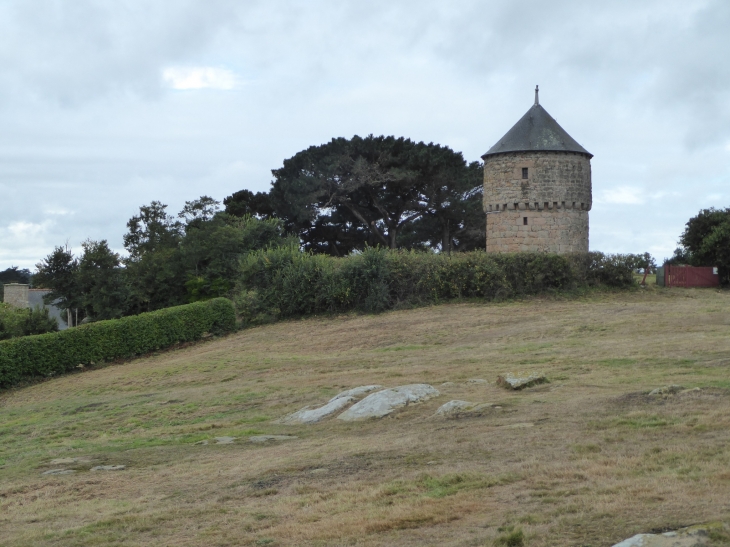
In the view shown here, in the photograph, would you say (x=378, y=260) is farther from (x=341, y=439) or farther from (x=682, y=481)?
(x=682, y=481)

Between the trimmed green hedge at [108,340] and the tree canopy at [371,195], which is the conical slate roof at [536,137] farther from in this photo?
the trimmed green hedge at [108,340]

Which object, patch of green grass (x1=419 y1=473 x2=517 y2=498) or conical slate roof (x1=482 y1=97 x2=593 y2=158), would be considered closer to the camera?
patch of green grass (x1=419 y1=473 x2=517 y2=498)

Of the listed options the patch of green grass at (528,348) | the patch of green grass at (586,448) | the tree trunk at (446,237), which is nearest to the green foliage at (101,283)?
the patch of green grass at (528,348)

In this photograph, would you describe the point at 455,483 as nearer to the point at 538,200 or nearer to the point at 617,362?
the point at 617,362

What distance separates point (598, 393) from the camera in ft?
46.0

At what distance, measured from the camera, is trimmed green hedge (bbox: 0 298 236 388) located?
29.1m

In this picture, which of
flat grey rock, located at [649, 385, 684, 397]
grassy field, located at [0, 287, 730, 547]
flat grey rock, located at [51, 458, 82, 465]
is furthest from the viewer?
flat grey rock, located at [649, 385, 684, 397]

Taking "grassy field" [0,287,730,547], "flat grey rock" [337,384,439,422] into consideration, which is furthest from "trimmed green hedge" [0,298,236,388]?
"flat grey rock" [337,384,439,422]

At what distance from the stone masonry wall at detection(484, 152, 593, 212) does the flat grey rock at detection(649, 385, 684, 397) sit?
28203mm

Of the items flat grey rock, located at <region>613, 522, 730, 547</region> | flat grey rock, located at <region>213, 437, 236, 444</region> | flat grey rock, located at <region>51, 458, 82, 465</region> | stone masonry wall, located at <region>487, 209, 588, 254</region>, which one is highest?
stone masonry wall, located at <region>487, 209, 588, 254</region>

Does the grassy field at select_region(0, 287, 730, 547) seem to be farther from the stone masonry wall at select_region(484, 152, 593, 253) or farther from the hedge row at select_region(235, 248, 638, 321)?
the stone masonry wall at select_region(484, 152, 593, 253)

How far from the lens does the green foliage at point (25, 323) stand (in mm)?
36094

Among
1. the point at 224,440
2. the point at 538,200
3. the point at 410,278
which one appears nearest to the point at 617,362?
the point at 224,440

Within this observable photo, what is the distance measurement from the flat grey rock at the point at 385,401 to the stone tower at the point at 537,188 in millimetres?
27022
